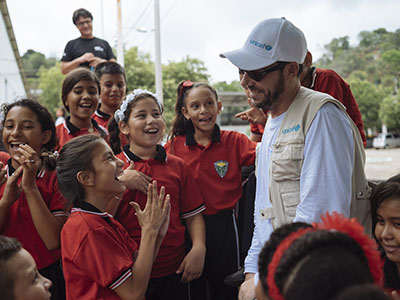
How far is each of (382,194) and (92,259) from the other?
1499 millimetres

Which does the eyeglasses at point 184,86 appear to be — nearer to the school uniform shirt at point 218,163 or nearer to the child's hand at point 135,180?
the school uniform shirt at point 218,163

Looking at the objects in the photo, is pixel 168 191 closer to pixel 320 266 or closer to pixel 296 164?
pixel 296 164

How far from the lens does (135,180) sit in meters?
2.43

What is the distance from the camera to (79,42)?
17.8ft

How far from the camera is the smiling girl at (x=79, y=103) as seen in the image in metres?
3.28

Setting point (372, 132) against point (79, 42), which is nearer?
point (79, 42)

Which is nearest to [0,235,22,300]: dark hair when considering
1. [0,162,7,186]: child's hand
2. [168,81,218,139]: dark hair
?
[0,162,7,186]: child's hand

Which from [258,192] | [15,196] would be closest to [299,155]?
[258,192]

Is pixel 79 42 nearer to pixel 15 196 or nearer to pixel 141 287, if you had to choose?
pixel 15 196

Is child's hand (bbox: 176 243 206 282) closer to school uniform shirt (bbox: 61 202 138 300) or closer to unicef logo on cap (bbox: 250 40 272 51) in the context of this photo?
school uniform shirt (bbox: 61 202 138 300)

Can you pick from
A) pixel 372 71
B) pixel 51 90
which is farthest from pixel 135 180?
pixel 372 71

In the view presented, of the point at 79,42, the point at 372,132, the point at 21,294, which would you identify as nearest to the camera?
the point at 21,294

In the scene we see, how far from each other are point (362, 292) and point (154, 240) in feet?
4.12

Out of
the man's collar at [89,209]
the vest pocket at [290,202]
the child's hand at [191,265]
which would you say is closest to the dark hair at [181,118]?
the child's hand at [191,265]
